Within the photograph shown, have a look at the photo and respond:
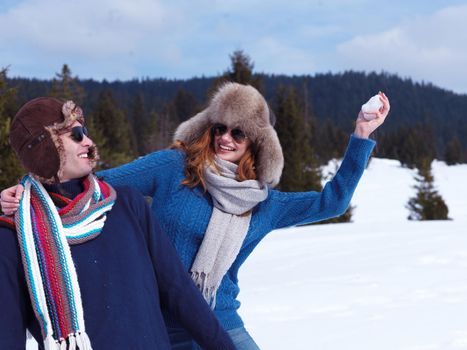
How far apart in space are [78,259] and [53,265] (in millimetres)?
99

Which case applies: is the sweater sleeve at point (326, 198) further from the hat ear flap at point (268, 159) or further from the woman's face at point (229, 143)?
the woman's face at point (229, 143)

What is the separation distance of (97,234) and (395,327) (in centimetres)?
487

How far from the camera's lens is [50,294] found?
1.82m

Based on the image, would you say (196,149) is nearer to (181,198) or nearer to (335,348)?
(181,198)

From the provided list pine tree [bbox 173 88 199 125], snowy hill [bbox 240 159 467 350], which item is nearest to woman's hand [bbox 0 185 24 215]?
snowy hill [bbox 240 159 467 350]

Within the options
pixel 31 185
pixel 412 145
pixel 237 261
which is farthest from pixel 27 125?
pixel 412 145

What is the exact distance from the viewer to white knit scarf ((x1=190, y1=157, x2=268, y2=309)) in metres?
2.74

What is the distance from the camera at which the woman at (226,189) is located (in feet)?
9.11

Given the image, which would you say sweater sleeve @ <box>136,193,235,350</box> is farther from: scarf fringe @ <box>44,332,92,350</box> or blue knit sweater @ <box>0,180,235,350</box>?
scarf fringe @ <box>44,332,92,350</box>

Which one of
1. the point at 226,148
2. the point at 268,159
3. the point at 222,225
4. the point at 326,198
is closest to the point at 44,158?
the point at 222,225

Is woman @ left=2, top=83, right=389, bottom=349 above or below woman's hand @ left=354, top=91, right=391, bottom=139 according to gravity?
below

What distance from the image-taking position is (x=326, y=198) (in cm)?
299

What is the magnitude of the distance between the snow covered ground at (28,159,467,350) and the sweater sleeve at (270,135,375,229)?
9.84 ft

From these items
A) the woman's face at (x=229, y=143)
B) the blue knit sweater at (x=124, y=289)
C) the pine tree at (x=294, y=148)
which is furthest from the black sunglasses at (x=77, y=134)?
the pine tree at (x=294, y=148)
